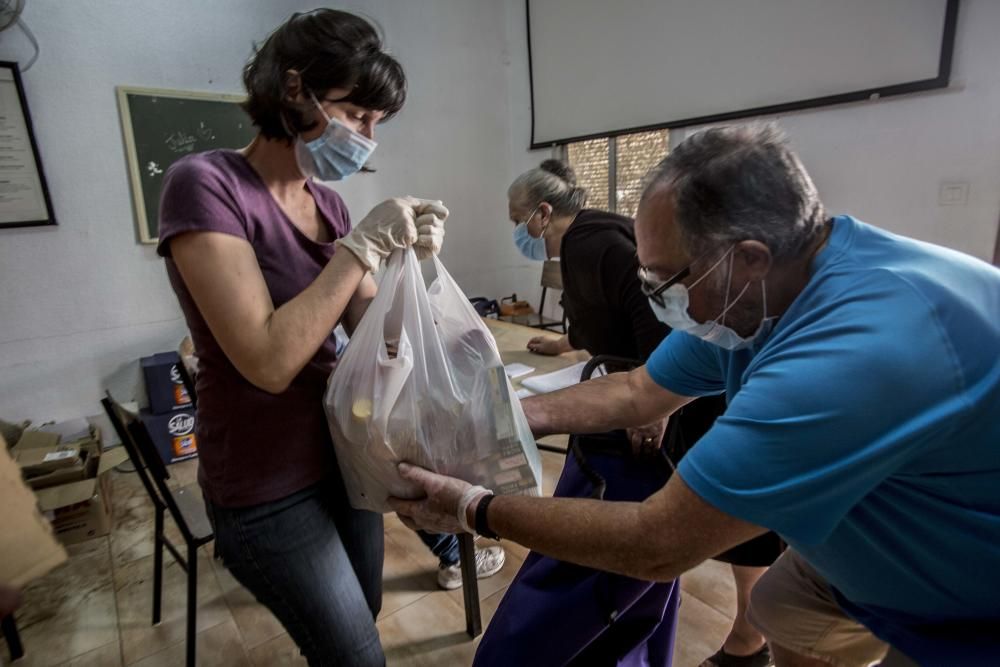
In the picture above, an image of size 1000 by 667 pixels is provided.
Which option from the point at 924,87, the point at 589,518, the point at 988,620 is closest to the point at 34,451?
the point at 589,518

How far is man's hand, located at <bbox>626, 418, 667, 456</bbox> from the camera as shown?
41.3 inches

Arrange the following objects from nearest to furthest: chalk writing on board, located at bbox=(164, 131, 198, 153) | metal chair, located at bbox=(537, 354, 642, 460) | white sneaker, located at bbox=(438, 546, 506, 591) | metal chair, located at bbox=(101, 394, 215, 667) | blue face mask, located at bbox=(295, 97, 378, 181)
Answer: blue face mask, located at bbox=(295, 97, 378, 181)
metal chair, located at bbox=(537, 354, 642, 460)
metal chair, located at bbox=(101, 394, 215, 667)
white sneaker, located at bbox=(438, 546, 506, 591)
chalk writing on board, located at bbox=(164, 131, 198, 153)

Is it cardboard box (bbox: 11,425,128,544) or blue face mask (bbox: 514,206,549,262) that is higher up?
blue face mask (bbox: 514,206,549,262)

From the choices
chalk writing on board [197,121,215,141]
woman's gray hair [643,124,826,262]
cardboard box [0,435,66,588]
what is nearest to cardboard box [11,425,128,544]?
chalk writing on board [197,121,215,141]

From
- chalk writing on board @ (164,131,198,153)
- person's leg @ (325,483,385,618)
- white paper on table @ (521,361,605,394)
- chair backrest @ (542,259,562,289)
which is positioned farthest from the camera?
chair backrest @ (542,259,562,289)

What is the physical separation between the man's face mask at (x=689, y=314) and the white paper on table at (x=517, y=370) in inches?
39.5

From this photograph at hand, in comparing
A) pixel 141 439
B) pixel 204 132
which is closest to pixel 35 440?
pixel 141 439

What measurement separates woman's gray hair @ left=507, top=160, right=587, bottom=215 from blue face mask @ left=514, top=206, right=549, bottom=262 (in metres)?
0.10

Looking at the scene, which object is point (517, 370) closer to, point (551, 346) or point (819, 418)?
point (551, 346)

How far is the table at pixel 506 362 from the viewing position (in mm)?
1571

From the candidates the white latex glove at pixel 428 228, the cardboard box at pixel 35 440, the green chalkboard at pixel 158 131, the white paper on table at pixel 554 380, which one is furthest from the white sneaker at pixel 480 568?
the green chalkboard at pixel 158 131

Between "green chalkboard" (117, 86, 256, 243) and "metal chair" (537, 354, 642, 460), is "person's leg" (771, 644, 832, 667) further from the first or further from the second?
"green chalkboard" (117, 86, 256, 243)

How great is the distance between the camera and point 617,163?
3707 mm

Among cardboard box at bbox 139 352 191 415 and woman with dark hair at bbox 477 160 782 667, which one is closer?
woman with dark hair at bbox 477 160 782 667
